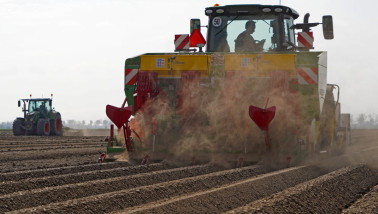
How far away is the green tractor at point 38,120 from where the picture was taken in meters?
28.3

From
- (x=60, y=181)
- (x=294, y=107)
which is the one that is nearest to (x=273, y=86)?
(x=294, y=107)

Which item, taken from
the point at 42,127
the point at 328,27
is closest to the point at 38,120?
the point at 42,127

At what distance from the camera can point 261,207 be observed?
5.24 metres

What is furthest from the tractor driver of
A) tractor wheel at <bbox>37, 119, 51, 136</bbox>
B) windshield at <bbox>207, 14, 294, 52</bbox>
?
tractor wheel at <bbox>37, 119, 51, 136</bbox>

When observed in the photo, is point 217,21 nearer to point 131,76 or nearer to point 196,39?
point 196,39

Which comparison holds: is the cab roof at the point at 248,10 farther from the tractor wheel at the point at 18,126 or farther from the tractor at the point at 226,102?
the tractor wheel at the point at 18,126

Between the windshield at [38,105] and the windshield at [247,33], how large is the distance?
775 inches

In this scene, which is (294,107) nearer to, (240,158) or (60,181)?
(240,158)

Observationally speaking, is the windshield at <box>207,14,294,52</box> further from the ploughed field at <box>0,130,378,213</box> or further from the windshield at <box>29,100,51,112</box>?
the windshield at <box>29,100,51,112</box>

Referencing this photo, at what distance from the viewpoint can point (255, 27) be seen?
1070 cm

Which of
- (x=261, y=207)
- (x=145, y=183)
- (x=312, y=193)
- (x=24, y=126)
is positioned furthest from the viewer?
(x=24, y=126)

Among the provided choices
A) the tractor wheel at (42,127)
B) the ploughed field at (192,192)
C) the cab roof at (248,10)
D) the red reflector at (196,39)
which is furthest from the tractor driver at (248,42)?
the tractor wheel at (42,127)

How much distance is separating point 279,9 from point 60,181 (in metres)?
5.24

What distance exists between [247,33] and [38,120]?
1946 cm
